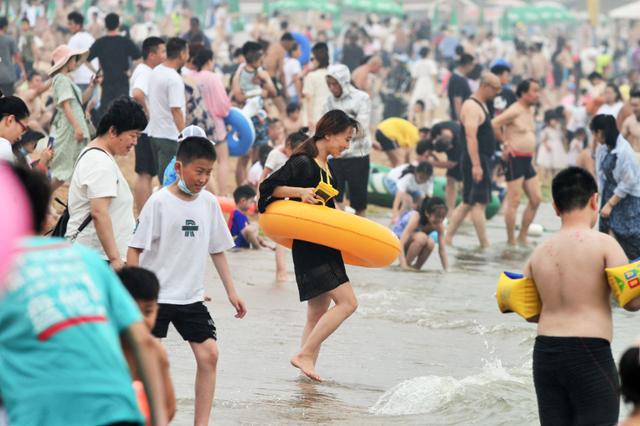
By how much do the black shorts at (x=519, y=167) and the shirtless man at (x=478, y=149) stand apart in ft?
1.07

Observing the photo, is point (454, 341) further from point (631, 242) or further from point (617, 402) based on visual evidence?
point (617, 402)

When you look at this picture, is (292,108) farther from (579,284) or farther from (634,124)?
(579,284)

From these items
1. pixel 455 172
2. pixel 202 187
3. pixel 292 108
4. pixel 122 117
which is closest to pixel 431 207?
pixel 455 172

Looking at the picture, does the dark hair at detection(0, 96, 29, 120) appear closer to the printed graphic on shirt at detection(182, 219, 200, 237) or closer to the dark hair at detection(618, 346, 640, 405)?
the printed graphic on shirt at detection(182, 219, 200, 237)

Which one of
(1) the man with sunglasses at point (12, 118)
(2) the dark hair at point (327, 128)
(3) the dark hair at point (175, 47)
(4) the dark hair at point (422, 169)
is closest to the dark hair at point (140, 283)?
(2) the dark hair at point (327, 128)

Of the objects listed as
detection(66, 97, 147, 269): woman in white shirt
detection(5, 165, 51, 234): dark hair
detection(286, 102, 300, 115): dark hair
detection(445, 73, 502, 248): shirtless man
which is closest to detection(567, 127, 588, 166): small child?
detection(286, 102, 300, 115): dark hair

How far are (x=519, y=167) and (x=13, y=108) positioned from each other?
7.86m

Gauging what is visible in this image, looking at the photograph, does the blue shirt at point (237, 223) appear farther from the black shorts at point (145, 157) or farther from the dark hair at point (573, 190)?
the dark hair at point (573, 190)

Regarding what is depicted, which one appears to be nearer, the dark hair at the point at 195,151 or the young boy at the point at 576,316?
the young boy at the point at 576,316

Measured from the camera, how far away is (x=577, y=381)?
4961mm

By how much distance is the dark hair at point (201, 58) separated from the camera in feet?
42.1

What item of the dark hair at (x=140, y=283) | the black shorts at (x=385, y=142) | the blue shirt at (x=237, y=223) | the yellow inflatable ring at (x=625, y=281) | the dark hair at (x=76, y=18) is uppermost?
the dark hair at (x=140, y=283)

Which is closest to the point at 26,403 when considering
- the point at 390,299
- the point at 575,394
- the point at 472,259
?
the point at 575,394

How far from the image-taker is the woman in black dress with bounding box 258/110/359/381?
7.41m
